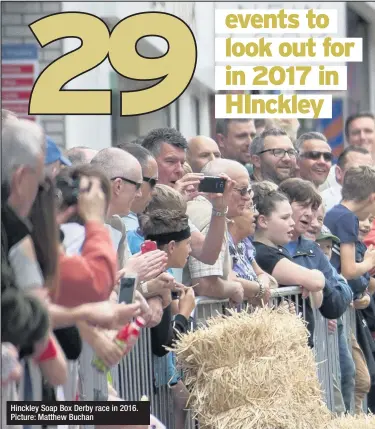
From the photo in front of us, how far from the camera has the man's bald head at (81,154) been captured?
650 cm

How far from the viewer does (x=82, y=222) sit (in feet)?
20.3

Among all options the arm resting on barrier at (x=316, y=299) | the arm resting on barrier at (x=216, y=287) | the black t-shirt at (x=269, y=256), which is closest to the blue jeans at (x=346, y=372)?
the arm resting on barrier at (x=316, y=299)

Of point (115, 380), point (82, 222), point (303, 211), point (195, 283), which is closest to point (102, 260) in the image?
point (82, 222)

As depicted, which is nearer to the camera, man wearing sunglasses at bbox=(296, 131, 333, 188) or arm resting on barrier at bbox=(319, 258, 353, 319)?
man wearing sunglasses at bbox=(296, 131, 333, 188)

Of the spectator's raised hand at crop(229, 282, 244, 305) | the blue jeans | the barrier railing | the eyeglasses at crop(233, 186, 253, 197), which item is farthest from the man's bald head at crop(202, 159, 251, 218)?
the blue jeans

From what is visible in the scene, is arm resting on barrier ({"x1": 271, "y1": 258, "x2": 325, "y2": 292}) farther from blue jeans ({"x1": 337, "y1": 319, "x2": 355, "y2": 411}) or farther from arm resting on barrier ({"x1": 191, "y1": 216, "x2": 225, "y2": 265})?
arm resting on barrier ({"x1": 191, "y1": 216, "x2": 225, "y2": 265})

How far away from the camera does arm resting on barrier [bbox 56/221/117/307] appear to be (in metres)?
6.06

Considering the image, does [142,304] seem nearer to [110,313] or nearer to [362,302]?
[110,313]

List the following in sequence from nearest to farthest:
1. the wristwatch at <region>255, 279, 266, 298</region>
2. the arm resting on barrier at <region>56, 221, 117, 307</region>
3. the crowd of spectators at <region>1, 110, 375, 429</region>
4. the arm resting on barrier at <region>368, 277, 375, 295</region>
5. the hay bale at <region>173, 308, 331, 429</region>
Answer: the crowd of spectators at <region>1, 110, 375, 429</region> → the arm resting on barrier at <region>56, 221, 117, 307</region> → the hay bale at <region>173, 308, 331, 429</region> → the wristwatch at <region>255, 279, 266, 298</region> → the arm resting on barrier at <region>368, 277, 375, 295</region>

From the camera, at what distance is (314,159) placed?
837 centimetres

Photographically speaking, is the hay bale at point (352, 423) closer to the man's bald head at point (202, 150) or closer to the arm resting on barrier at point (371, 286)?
the man's bald head at point (202, 150)

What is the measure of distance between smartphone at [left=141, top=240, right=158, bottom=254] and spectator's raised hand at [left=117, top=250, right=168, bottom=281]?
Answer: 4cm

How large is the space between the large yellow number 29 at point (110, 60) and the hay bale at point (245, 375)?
44.4 inches

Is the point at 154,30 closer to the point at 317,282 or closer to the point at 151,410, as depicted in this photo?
the point at 151,410
